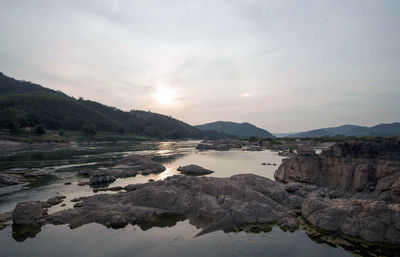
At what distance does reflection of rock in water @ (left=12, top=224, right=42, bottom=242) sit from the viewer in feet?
57.5

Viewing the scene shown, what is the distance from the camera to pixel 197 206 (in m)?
22.1

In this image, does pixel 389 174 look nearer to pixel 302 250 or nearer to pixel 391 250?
pixel 391 250

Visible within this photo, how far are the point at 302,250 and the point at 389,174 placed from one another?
551 inches

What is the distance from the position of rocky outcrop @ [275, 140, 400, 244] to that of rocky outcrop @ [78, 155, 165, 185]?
22698mm

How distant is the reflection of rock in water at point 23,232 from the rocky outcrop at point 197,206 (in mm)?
760

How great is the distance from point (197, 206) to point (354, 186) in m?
16.6

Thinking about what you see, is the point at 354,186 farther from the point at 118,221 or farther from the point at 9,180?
the point at 9,180

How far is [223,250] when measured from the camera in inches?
619

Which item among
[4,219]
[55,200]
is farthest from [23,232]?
[55,200]

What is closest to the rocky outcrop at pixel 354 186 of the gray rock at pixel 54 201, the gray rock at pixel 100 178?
the gray rock at pixel 54 201

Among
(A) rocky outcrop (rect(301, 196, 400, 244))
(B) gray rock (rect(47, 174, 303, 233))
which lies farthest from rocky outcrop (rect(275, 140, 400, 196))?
(B) gray rock (rect(47, 174, 303, 233))

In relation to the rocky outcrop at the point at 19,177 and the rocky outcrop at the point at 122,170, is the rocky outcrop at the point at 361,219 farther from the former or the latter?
the rocky outcrop at the point at 19,177

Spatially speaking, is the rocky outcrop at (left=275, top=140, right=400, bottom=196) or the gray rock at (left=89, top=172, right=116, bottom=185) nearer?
the rocky outcrop at (left=275, top=140, right=400, bottom=196)

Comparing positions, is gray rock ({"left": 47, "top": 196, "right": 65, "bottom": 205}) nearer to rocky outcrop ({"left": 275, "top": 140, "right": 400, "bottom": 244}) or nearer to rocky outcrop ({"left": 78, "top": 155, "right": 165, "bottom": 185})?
rocky outcrop ({"left": 78, "top": 155, "right": 165, "bottom": 185})
